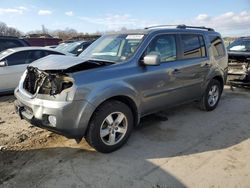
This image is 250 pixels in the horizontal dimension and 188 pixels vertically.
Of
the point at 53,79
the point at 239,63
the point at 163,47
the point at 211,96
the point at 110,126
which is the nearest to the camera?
the point at 53,79

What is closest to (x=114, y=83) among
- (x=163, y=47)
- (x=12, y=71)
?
(x=163, y=47)

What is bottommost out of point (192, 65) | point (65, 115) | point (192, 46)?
point (65, 115)

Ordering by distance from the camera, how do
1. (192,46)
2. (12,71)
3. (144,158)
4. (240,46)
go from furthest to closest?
(240,46) → (12,71) → (192,46) → (144,158)

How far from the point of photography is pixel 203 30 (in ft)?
20.5

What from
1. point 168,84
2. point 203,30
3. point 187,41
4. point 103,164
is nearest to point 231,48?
point 203,30

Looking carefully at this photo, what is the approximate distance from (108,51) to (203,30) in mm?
2405

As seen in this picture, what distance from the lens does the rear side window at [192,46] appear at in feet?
18.2

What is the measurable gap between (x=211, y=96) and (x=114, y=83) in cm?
321

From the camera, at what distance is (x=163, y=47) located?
16.8 feet

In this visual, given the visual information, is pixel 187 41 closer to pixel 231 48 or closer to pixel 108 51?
pixel 108 51

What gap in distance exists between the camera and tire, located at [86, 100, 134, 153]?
4051 mm

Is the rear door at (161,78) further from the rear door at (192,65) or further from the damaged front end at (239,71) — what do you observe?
the damaged front end at (239,71)

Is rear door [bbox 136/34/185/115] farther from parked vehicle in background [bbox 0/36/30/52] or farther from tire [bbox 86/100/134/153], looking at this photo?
parked vehicle in background [bbox 0/36/30/52]

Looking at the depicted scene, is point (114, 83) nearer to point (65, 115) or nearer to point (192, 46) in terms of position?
point (65, 115)
